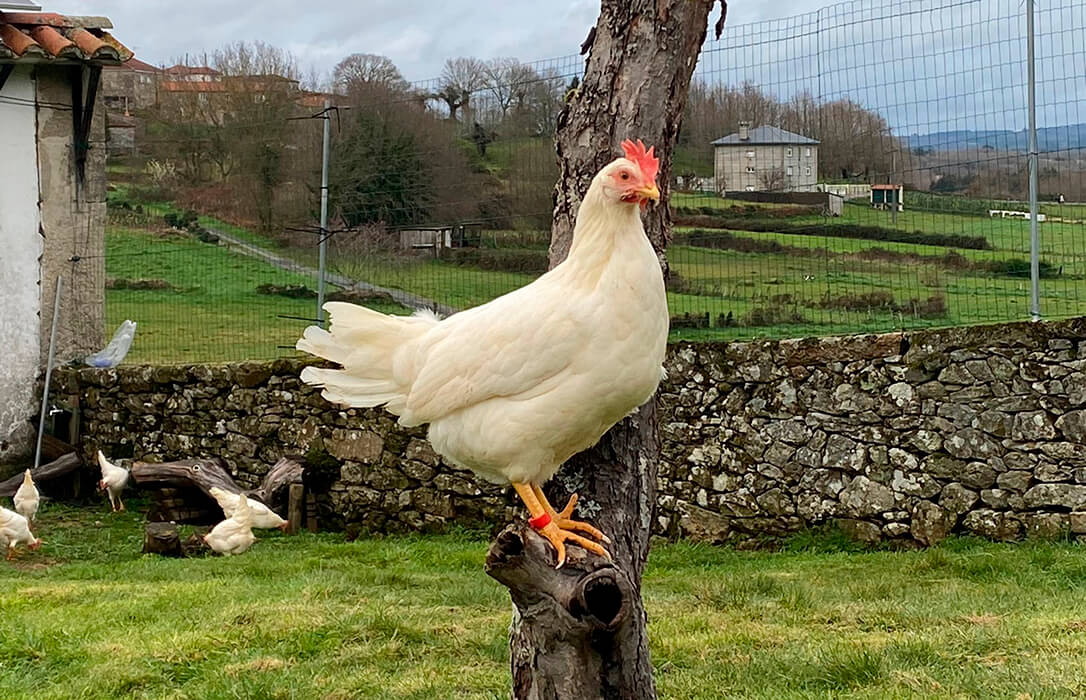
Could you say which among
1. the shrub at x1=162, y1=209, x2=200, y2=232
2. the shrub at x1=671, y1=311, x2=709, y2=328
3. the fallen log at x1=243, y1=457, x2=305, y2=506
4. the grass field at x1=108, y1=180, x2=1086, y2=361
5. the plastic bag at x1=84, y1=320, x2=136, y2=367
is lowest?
the fallen log at x1=243, y1=457, x2=305, y2=506

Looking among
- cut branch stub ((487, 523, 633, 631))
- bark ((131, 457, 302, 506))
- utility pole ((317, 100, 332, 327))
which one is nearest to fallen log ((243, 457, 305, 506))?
bark ((131, 457, 302, 506))

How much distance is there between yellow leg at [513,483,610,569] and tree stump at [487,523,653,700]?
0.14ft

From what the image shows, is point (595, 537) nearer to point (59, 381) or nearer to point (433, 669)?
point (433, 669)

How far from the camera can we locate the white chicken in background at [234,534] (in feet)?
30.6

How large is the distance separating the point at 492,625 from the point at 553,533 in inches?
113

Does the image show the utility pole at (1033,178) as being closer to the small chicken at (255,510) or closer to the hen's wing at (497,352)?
the hen's wing at (497,352)

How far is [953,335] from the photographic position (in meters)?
8.07

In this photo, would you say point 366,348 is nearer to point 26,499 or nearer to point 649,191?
point 649,191

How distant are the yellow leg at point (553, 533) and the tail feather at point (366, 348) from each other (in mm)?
631

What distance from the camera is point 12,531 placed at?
930 centimetres

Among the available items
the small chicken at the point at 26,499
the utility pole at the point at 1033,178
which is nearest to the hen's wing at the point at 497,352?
the utility pole at the point at 1033,178

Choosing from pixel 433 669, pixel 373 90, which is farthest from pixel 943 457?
pixel 373 90

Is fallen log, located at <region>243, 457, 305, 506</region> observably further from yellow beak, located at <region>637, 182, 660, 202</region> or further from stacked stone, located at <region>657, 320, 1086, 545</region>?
yellow beak, located at <region>637, 182, 660, 202</region>

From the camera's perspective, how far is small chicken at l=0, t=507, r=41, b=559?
30.4 ft
